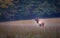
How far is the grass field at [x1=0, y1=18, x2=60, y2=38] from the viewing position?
1170 millimetres

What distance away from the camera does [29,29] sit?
1.18 m

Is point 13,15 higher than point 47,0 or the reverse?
the reverse

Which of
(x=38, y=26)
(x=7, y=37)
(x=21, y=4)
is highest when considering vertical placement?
(x=21, y=4)

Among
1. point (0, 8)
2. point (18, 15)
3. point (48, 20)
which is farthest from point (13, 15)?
point (48, 20)

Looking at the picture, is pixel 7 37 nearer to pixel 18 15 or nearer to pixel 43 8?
pixel 18 15

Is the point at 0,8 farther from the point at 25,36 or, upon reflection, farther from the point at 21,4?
the point at 25,36

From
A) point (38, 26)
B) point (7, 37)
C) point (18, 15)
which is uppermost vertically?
point (18, 15)

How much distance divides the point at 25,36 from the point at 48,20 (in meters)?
0.31

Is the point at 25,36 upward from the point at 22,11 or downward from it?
downward

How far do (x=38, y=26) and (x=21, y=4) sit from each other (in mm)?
316

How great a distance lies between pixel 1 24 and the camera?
1.18 metres

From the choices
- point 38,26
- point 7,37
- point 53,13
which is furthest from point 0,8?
point 53,13

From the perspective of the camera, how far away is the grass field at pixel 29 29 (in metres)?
1.17

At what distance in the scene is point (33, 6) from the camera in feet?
3.92
